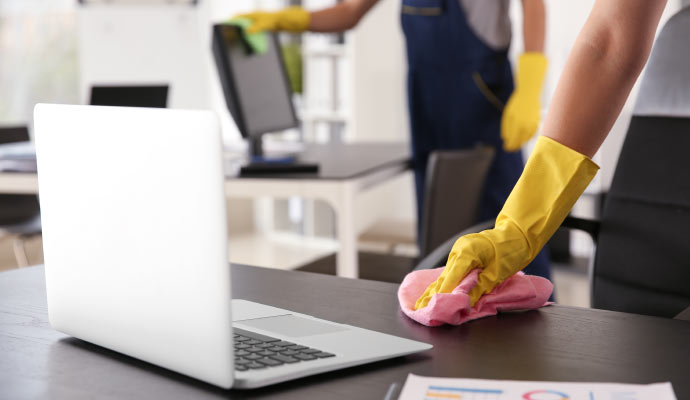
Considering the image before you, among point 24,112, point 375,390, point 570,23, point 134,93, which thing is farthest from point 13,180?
point 24,112

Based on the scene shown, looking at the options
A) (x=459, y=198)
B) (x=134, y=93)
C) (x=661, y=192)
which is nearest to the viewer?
(x=661, y=192)

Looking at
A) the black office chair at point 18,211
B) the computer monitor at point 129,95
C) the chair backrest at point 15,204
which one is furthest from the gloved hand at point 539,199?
the chair backrest at point 15,204

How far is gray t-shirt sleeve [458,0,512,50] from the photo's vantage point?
255 centimetres

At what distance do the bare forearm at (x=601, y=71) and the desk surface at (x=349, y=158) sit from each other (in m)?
1.02

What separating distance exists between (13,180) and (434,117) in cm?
120

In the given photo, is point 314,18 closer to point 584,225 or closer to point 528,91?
point 528,91

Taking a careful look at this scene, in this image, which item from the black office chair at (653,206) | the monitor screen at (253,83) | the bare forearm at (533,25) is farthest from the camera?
the bare forearm at (533,25)

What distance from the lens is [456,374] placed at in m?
0.73

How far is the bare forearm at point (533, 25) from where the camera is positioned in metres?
2.53

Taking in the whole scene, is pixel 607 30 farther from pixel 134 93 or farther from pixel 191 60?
pixel 191 60

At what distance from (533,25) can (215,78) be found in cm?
288

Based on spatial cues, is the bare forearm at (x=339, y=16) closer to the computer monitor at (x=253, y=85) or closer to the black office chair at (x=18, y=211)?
the computer monitor at (x=253, y=85)

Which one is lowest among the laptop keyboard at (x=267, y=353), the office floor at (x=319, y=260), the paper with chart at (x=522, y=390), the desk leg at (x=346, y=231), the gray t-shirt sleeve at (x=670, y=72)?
the office floor at (x=319, y=260)

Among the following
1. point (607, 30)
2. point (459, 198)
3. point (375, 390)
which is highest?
point (607, 30)
